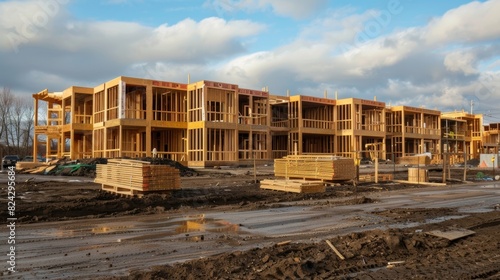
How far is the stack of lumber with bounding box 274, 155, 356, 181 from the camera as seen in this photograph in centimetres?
2152

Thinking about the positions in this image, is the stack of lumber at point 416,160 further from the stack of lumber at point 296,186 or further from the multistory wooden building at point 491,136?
the stack of lumber at point 296,186

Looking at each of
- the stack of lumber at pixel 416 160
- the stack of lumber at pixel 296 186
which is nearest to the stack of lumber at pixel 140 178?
the stack of lumber at pixel 296 186

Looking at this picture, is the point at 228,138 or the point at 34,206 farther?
the point at 228,138

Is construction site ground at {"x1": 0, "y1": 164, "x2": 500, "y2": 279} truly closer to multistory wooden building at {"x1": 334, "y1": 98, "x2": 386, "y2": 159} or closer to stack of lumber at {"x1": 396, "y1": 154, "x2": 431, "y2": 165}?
multistory wooden building at {"x1": 334, "y1": 98, "x2": 386, "y2": 159}

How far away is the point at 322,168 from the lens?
21844mm

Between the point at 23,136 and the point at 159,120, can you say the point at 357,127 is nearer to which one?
the point at 159,120

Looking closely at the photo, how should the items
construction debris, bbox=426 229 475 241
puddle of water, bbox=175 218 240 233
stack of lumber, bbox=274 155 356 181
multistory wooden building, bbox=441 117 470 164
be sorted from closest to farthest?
construction debris, bbox=426 229 475 241 < puddle of water, bbox=175 218 240 233 < stack of lumber, bbox=274 155 356 181 < multistory wooden building, bbox=441 117 470 164

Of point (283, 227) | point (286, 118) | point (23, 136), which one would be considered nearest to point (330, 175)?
point (283, 227)

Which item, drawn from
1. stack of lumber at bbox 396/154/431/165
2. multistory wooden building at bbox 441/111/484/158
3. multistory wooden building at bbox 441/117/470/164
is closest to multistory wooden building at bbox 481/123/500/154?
multistory wooden building at bbox 441/111/484/158

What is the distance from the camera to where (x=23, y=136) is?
7281 cm

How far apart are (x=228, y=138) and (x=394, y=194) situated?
742 inches

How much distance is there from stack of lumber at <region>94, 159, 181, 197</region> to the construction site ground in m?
0.39

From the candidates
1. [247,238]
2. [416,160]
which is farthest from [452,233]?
[416,160]

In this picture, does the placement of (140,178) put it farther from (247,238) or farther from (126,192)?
(247,238)
